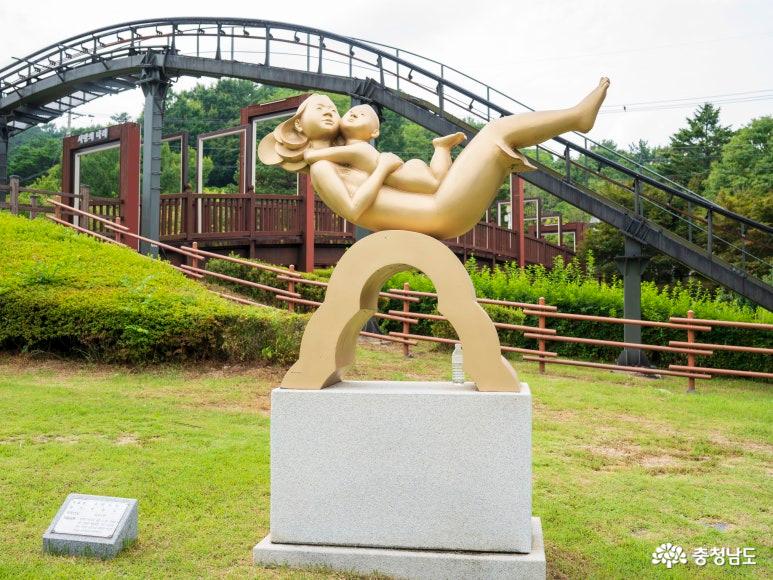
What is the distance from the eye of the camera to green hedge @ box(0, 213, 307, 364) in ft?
33.2

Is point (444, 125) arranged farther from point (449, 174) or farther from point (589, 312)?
point (449, 174)

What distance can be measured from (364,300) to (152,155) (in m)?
13.4

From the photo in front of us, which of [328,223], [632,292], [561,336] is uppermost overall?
[328,223]

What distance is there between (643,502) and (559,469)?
928 mm

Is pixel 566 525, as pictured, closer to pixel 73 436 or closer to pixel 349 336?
pixel 349 336

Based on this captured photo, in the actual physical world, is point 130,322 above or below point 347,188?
below

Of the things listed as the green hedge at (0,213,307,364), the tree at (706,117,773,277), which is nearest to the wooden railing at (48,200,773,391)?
the green hedge at (0,213,307,364)

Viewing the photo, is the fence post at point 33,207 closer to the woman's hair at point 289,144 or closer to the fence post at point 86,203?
the fence post at point 86,203

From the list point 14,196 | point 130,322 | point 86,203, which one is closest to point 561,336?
point 130,322

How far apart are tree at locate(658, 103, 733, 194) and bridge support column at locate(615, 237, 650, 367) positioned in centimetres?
2764

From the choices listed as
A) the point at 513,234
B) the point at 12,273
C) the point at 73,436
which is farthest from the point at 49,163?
the point at 73,436

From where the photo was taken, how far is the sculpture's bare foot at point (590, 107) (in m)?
4.29

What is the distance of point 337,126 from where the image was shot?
481cm

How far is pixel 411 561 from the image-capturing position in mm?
4141
